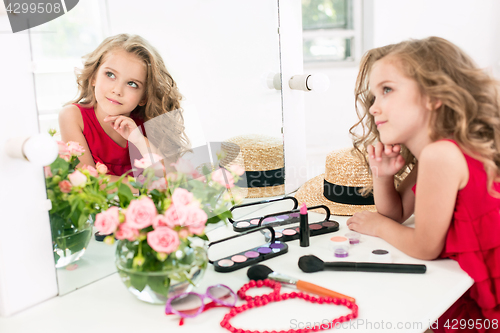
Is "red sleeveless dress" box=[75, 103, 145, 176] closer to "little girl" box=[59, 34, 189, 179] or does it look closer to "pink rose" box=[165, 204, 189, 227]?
"little girl" box=[59, 34, 189, 179]

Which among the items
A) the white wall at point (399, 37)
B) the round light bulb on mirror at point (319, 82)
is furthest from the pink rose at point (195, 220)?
the white wall at point (399, 37)

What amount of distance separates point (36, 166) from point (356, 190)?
0.69 meters

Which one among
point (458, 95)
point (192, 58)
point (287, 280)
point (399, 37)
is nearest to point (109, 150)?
point (192, 58)

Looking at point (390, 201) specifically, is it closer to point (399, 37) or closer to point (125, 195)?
point (125, 195)

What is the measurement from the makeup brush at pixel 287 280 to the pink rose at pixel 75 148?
34cm

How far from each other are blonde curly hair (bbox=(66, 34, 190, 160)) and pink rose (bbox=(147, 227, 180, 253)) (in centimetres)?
23

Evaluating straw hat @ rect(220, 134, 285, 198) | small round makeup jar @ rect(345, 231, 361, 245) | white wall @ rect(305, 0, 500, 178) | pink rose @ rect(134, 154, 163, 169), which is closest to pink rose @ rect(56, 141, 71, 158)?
pink rose @ rect(134, 154, 163, 169)

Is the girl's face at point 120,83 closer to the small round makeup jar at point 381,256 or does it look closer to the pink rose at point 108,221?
the pink rose at point 108,221

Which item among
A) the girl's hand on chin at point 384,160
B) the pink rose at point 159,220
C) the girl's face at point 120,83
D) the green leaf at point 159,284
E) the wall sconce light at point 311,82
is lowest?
the green leaf at point 159,284

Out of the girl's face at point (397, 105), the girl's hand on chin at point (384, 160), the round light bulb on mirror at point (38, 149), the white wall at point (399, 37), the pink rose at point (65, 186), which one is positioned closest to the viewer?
the round light bulb on mirror at point (38, 149)

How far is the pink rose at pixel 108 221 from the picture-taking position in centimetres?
60

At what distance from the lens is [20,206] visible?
65 centimetres

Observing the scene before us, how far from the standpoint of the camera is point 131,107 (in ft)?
2.47

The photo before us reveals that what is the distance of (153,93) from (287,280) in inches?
15.1
